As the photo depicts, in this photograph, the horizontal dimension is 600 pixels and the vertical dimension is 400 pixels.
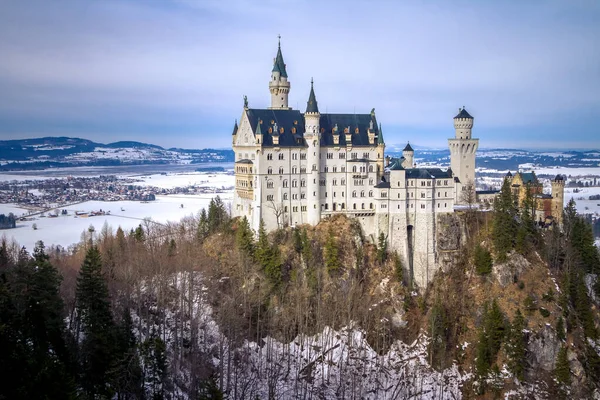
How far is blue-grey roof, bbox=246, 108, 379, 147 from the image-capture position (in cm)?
8000

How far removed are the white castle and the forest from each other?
2.53 metres

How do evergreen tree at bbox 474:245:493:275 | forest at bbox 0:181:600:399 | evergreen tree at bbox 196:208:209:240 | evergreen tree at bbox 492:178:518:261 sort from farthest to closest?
1. evergreen tree at bbox 196:208:209:240
2. evergreen tree at bbox 492:178:518:261
3. evergreen tree at bbox 474:245:493:275
4. forest at bbox 0:181:600:399

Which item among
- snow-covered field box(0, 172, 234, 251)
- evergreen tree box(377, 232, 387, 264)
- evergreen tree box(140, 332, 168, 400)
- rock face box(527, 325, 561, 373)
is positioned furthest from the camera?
snow-covered field box(0, 172, 234, 251)

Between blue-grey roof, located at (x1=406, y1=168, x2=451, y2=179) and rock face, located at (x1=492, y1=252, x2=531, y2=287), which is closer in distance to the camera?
rock face, located at (x1=492, y1=252, x2=531, y2=287)

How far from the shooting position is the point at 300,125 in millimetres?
82062

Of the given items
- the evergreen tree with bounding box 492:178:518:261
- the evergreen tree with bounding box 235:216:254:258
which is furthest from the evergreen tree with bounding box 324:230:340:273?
the evergreen tree with bounding box 492:178:518:261

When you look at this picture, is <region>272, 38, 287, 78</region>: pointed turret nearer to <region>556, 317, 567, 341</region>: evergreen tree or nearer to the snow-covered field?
the snow-covered field

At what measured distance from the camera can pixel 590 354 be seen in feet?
209

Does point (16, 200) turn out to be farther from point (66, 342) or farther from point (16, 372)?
point (16, 372)

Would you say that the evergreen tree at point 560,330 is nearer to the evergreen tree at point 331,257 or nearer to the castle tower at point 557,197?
the castle tower at point 557,197

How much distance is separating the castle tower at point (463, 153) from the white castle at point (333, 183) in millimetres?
2551

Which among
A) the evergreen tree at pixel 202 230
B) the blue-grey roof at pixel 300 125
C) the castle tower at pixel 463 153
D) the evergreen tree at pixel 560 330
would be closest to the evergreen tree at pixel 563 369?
the evergreen tree at pixel 560 330

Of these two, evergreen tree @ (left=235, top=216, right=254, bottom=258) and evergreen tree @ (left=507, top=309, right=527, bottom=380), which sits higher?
evergreen tree @ (left=235, top=216, right=254, bottom=258)

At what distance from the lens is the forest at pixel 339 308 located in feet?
195
